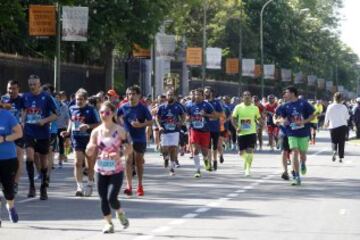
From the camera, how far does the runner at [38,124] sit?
1709 cm

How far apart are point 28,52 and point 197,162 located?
2467cm

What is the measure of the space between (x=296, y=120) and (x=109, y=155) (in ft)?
27.9

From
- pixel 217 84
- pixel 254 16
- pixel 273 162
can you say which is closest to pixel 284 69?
pixel 254 16

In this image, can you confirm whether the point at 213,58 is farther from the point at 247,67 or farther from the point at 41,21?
the point at 41,21

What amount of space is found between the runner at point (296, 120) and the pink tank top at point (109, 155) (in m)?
8.36

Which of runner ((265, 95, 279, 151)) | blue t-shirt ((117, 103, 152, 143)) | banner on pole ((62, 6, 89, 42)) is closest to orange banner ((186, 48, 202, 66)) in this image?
runner ((265, 95, 279, 151))

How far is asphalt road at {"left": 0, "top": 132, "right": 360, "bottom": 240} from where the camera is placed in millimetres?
12766

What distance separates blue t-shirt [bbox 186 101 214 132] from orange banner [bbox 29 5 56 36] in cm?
1240

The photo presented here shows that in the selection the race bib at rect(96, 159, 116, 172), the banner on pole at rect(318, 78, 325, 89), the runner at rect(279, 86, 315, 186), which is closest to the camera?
the race bib at rect(96, 159, 116, 172)

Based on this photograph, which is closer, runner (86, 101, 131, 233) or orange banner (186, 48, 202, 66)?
runner (86, 101, 131, 233)

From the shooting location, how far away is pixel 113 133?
41.9 ft

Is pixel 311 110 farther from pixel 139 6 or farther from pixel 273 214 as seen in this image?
pixel 139 6

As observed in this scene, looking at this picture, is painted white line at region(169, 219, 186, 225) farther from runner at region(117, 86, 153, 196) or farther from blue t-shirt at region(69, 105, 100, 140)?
blue t-shirt at region(69, 105, 100, 140)

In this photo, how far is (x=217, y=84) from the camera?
71000mm
